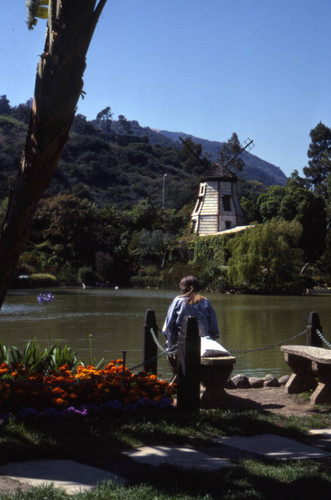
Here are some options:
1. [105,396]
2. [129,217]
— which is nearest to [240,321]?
[105,396]

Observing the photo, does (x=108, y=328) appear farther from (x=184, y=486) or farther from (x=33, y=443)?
(x=184, y=486)

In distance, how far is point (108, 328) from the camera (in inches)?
709

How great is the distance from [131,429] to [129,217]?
50608mm

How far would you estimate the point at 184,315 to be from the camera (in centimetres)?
772

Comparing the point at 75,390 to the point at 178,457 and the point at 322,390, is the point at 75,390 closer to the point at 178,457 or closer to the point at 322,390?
the point at 178,457

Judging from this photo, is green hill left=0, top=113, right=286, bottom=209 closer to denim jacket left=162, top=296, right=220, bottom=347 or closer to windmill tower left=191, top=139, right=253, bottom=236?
windmill tower left=191, top=139, right=253, bottom=236

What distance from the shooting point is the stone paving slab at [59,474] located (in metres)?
4.05

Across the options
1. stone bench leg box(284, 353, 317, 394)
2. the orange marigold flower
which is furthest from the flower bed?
stone bench leg box(284, 353, 317, 394)

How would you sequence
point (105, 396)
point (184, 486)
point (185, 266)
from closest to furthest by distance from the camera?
point (184, 486)
point (105, 396)
point (185, 266)

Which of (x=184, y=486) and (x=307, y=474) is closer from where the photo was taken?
(x=184, y=486)

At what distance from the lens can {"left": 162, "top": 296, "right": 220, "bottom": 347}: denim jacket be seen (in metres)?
7.73

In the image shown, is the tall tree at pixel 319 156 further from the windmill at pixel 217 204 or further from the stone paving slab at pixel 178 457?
the stone paving slab at pixel 178 457

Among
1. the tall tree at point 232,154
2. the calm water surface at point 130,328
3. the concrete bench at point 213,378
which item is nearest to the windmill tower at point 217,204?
the tall tree at point 232,154

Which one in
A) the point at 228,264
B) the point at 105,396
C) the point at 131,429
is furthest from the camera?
the point at 228,264
